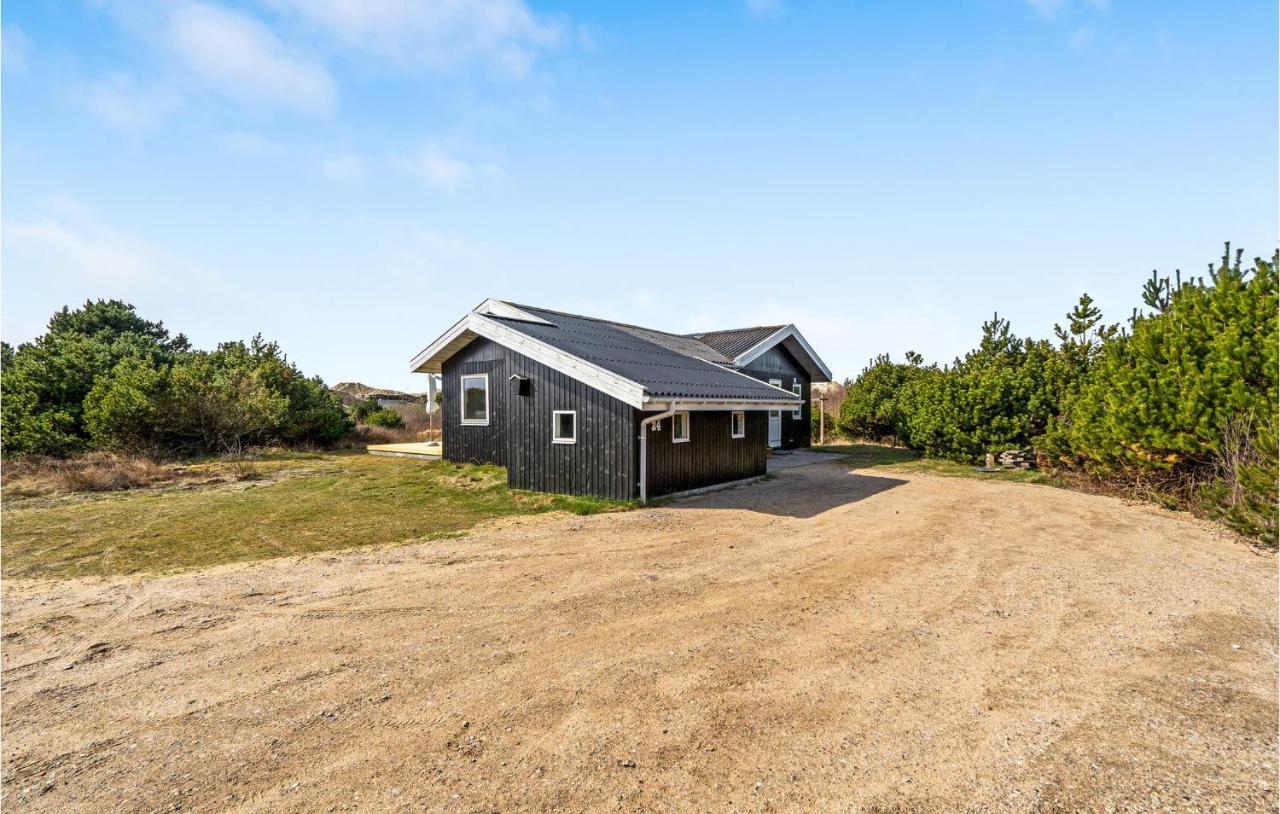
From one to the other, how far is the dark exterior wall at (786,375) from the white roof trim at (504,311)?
30.4 ft

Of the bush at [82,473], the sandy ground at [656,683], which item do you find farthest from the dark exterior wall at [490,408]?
the bush at [82,473]

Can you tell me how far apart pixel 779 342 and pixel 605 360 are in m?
13.1

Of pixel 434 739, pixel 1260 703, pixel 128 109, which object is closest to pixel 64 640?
pixel 434 739

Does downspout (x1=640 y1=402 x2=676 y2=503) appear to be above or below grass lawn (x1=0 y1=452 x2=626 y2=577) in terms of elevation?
above

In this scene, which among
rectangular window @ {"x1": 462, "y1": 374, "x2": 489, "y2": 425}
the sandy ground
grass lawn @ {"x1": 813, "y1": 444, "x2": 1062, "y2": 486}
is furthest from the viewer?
rectangular window @ {"x1": 462, "y1": 374, "x2": 489, "y2": 425}

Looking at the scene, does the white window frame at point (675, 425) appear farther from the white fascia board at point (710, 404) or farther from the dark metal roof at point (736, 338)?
the dark metal roof at point (736, 338)

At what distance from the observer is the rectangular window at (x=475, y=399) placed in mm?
15211

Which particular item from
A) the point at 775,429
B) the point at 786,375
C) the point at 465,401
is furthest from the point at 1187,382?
the point at 465,401

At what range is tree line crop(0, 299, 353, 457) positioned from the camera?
17.8 metres

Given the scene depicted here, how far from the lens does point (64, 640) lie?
17.2 ft

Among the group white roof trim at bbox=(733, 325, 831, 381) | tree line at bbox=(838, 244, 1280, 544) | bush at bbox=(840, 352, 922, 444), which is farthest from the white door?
tree line at bbox=(838, 244, 1280, 544)

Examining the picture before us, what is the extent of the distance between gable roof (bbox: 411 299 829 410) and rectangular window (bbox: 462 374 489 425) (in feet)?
3.50

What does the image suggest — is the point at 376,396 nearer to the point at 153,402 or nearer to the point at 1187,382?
the point at 153,402

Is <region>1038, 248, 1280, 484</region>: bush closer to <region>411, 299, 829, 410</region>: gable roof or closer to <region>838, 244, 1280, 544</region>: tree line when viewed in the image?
<region>838, 244, 1280, 544</region>: tree line
